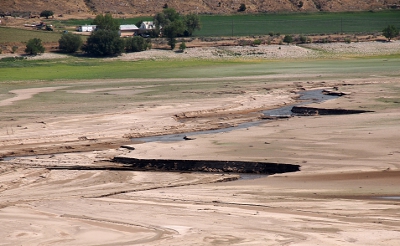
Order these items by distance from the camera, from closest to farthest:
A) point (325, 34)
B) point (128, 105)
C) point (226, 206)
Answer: point (226, 206) < point (128, 105) < point (325, 34)

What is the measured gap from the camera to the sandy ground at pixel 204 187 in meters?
14.1

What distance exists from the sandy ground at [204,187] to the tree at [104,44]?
35994mm

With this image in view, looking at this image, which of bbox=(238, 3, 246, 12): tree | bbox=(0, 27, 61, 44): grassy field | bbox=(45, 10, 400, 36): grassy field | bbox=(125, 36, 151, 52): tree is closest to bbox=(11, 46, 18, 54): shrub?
bbox=(0, 27, 61, 44): grassy field

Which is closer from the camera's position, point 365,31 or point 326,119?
point 326,119

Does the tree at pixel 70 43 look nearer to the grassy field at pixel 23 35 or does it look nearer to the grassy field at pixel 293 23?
the grassy field at pixel 23 35

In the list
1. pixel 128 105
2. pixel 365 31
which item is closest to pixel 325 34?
pixel 365 31

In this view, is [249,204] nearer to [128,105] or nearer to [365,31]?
[128,105]

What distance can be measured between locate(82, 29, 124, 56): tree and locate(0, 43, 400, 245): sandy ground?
36.0m

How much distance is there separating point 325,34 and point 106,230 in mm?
70179

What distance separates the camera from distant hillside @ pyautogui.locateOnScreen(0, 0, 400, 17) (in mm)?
108562

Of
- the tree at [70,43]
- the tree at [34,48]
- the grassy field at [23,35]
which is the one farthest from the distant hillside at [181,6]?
the tree at [34,48]

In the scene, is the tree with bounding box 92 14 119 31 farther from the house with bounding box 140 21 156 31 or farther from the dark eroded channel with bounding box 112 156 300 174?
the dark eroded channel with bounding box 112 156 300 174

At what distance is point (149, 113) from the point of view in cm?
3006

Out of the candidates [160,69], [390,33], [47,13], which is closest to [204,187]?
[160,69]
